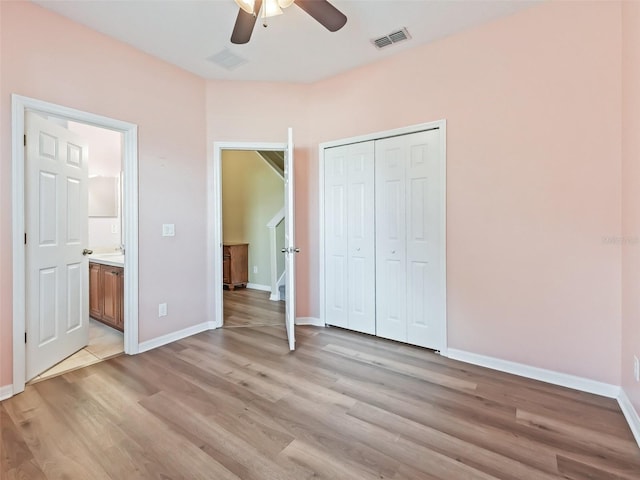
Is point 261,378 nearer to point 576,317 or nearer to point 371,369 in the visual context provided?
point 371,369

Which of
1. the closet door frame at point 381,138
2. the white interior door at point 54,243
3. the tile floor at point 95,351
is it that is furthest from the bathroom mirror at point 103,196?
the closet door frame at point 381,138

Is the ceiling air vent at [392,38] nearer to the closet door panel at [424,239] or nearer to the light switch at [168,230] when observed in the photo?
the closet door panel at [424,239]

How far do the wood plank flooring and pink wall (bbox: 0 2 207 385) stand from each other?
69cm

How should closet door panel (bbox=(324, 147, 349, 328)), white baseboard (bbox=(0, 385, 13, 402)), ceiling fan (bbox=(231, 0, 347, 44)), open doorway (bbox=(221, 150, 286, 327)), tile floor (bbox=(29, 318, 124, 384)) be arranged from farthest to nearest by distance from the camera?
open doorway (bbox=(221, 150, 286, 327))
closet door panel (bbox=(324, 147, 349, 328))
tile floor (bbox=(29, 318, 124, 384))
white baseboard (bbox=(0, 385, 13, 402))
ceiling fan (bbox=(231, 0, 347, 44))

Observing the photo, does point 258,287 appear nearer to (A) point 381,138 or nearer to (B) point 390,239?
(B) point 390,239

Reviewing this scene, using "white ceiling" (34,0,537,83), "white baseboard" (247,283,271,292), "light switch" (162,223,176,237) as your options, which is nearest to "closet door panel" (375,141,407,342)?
"white ceiling" (34,0,537,83)

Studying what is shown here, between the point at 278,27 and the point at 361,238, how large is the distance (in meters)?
2.04

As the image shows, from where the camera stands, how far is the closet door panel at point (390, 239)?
286 centimetres

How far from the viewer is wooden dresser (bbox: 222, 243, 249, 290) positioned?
17.2 feet

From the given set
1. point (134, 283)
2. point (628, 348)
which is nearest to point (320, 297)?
point (134, 283)

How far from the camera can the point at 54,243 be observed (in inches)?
95.9

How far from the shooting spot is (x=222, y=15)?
2.29 meters

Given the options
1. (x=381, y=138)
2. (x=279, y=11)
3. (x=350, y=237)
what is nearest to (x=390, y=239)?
(x=350, y=237)

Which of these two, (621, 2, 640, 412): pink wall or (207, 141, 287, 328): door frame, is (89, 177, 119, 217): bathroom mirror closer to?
(207, 141, 287, 328): door frame
